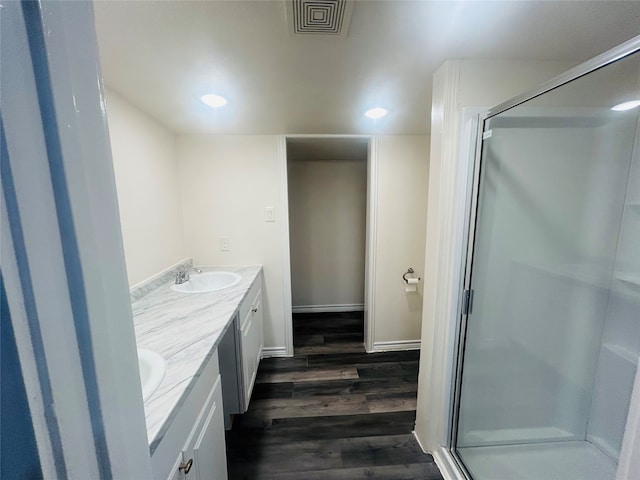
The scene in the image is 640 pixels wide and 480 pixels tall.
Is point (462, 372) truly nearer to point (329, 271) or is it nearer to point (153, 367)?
point (153, 367)

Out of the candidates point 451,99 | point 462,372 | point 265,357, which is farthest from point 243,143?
point 462,372

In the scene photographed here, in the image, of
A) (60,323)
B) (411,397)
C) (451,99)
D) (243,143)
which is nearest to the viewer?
(60,323)

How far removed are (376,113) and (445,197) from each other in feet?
2.81

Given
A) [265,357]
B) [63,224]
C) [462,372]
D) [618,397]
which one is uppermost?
[63,224]

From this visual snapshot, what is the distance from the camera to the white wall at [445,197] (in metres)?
1.18

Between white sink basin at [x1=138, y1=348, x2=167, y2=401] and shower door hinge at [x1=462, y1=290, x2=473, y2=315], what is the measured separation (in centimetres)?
137

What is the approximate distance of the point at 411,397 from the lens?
1.91m

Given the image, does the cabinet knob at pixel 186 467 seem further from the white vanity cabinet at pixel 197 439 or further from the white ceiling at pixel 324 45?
the white ceiling at pixel 324 45

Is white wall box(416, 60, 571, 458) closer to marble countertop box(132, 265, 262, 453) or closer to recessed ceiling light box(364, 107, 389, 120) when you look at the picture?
recessed ceiling light box(364, 107, 389, 120)

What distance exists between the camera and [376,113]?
1.73 meters

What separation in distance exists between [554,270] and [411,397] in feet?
4.32

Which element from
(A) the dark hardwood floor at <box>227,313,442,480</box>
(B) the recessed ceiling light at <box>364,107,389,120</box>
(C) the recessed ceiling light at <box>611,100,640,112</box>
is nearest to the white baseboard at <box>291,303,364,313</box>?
(A) the dark hardwood floor at <box>227,313,442,480</box>

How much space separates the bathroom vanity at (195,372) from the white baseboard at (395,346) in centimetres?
124

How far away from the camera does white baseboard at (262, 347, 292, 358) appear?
2465 millimetres
